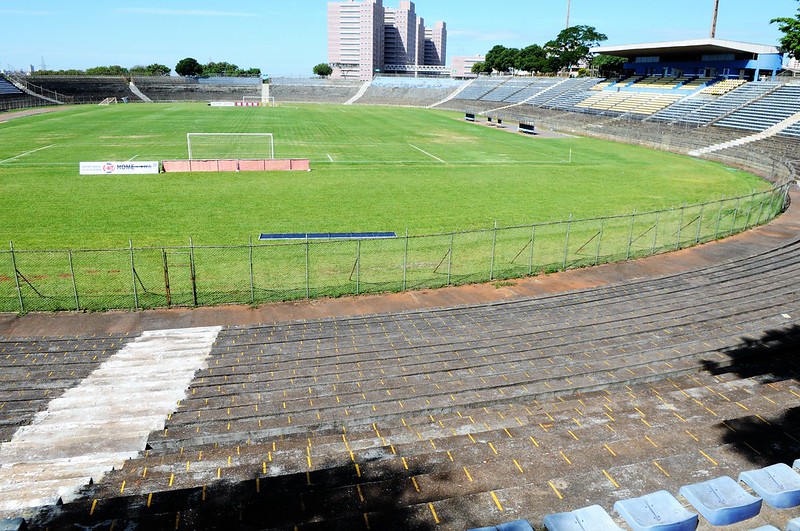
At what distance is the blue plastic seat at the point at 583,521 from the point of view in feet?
18.0

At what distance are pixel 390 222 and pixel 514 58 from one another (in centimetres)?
13486

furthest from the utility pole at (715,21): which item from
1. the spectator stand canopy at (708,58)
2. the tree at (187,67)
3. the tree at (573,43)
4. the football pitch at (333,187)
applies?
the tree at (187,67)

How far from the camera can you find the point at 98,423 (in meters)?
11.2

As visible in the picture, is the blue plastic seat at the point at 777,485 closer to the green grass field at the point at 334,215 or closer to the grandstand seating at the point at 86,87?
the green grass field at the point at 334,215

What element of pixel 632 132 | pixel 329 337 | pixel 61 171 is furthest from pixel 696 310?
pixel 632 132

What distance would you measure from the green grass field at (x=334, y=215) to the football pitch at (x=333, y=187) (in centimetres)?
19

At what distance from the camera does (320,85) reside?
148875 millimetres

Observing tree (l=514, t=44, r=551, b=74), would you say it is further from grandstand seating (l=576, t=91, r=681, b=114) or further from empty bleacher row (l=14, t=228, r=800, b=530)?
empty bleacher row (l=14, t=228, r=800, b=530)

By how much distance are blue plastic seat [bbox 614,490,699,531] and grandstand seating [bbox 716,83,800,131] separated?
64.3m

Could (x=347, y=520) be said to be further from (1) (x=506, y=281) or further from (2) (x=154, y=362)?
(1) (x=506, y=281)

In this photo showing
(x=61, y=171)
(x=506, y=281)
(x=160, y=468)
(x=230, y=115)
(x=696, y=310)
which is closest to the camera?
(x=160, y=468)

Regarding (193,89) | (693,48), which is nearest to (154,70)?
(193,89)

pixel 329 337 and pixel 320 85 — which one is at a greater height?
pixel 320 85

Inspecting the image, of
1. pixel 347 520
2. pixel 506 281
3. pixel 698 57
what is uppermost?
pixel 698 57
